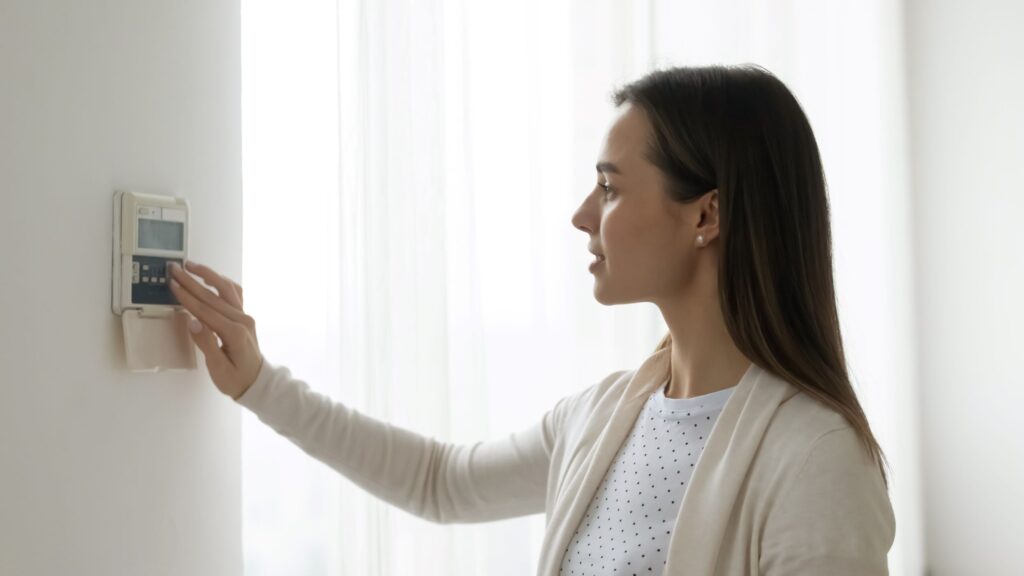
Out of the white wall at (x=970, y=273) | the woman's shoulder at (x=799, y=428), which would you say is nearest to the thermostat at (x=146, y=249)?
the woman's shoulder at (x=799, y=428)

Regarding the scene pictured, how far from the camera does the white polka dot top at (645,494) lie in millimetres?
1151

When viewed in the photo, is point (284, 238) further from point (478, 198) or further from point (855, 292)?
point (855, 292)

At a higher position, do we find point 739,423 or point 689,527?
point 739,423

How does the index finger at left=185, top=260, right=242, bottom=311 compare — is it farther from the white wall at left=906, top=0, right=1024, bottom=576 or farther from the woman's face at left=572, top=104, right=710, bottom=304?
the white wall at left=906, top=0, right=1024, bottom=576

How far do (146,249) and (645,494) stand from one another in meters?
0.63

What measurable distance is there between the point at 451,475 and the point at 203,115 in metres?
0.57

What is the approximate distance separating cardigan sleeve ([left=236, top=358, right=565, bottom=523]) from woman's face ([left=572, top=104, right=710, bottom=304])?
→ 0.27 m

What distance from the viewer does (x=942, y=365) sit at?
3152 mm

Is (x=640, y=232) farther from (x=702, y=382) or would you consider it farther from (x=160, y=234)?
(x=160, y=234)

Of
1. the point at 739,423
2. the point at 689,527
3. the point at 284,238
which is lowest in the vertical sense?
the point at 689,527

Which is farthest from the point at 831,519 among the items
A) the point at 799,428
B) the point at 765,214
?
the point at 765,214

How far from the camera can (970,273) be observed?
3104mm

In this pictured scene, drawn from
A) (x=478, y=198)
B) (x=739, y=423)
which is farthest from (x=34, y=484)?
(x=478, y=198)

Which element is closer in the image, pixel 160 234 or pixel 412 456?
pixel 160 234
